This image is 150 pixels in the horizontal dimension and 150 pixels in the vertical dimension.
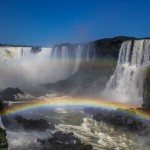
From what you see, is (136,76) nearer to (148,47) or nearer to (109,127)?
(148,47)

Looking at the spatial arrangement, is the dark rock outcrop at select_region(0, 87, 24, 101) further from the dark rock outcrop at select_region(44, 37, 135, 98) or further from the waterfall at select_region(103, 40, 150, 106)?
the waterfall at select_region(103, 40, 150, 106)

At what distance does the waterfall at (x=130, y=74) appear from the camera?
42156 mm

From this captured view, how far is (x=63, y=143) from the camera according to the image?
76.0ft

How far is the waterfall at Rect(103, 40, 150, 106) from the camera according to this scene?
42156 millimetres

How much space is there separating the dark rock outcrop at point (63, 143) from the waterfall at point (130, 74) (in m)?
16.5

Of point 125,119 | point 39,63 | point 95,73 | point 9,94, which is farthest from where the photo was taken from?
point 39,63

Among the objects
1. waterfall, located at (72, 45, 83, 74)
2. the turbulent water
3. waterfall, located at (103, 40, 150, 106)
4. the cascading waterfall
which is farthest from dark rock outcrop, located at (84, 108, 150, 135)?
waterfall, located at (72, 45, 83, 74)

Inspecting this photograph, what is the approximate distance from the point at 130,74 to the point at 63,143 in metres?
23.0

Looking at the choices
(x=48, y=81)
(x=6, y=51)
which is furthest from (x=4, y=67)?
(x=48, y=81)

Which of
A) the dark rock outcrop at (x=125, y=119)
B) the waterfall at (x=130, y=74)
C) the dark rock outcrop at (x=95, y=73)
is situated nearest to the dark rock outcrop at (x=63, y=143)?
the dark rock outcrop at (x=125, y=119)

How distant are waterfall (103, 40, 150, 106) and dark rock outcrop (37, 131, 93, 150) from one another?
54.2 feet

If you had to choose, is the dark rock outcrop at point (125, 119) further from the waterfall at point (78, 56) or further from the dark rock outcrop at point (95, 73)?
the waterfall at point (78, 56)

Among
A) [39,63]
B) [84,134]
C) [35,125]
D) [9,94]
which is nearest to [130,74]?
[9,94]

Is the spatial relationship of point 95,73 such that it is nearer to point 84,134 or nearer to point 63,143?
point 84,134
